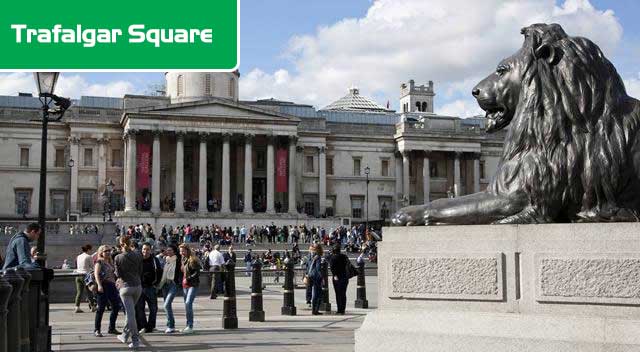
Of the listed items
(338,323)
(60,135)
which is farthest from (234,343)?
(60,135)

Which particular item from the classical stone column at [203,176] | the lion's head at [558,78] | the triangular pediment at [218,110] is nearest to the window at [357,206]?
the triangular pediment at [218,110]

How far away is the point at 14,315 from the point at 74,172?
58.3 metres

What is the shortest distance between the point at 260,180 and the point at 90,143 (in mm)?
13653

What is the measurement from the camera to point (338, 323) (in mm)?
15438

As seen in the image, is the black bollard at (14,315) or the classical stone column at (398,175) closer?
the black bollard at (14,315)

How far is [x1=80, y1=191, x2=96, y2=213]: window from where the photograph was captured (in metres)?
64.8

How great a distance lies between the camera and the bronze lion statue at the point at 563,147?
6262mm

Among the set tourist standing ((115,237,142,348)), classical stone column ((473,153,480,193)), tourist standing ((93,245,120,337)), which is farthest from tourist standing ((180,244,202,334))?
classical stone column ((473,153,480,193))

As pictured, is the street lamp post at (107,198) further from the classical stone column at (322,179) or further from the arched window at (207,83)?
the classical stone column at (322,179)

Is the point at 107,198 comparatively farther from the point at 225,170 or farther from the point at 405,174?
the point at 405,174

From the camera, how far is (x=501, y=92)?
274 inches

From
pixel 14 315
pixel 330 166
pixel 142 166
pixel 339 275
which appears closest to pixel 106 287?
pixel 339 275

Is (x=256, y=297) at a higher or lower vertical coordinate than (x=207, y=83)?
lower

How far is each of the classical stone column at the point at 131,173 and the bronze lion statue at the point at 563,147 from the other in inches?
2234
